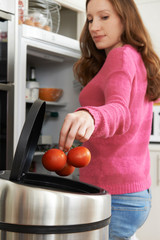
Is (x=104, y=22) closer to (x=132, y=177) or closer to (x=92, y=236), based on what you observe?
(x=132, y=177)

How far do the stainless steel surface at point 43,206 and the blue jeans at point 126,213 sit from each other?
1.85ft

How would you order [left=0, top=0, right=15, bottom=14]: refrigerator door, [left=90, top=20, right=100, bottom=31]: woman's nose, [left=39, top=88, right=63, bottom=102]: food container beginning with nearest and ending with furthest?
[left=90, top=20, right=100, bottom=31]: woman's nose
[left=0, top=0, right=15, bottom=14]: refrigerator door
[left=39, top=88, right=63, bottom=102]: food container

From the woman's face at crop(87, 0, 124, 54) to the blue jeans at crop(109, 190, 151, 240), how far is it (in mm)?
484

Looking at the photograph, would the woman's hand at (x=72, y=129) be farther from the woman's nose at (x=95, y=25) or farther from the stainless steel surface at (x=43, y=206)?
the woman's nose at (x=95, y=25)

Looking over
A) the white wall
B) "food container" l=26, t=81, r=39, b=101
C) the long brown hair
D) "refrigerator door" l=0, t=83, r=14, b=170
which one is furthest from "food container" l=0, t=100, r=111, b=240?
the white wall

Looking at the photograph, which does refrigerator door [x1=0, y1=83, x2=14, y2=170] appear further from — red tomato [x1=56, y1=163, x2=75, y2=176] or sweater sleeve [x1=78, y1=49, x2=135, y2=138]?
red tomato [x1=56, y1=163, x2=75, y2=176]

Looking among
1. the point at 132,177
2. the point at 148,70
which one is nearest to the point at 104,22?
the point at 148,70

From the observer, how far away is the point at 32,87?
209 centimetres

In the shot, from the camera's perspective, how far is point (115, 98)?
806 mm

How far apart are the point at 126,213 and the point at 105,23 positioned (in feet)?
1.94

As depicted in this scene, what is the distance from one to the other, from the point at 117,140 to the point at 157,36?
4.20 ft

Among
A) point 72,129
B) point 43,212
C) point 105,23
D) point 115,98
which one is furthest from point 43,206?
point 105,23

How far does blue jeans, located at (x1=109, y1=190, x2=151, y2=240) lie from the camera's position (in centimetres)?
103

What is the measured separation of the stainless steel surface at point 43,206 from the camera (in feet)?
1.51
